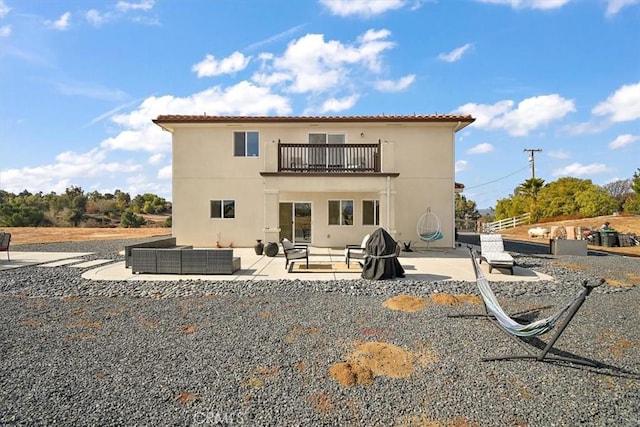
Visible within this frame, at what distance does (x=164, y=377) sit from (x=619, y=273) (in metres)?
11.8

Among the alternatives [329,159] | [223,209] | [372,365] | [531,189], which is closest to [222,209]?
[223,209]

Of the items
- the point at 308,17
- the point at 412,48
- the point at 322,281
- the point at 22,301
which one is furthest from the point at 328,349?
the point at 412,48

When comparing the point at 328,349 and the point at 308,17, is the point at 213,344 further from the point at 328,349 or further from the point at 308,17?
the point at 308,17

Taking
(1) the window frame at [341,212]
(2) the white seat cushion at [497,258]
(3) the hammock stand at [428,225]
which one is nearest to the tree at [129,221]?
(1) the window frame at [341,212]

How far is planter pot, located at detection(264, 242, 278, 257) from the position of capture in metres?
12.4

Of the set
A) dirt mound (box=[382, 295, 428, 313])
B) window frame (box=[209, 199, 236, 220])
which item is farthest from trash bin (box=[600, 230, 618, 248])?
window frame (box=[209, 199, 236, 220])

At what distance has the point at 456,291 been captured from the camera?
294 inches

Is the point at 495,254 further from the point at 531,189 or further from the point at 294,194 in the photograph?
the point at 531,189

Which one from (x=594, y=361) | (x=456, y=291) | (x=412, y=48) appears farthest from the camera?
(x=412, y=48)

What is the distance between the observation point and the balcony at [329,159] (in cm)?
1429

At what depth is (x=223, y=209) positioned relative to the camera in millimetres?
15625

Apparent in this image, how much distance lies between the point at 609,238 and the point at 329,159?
15514 mm

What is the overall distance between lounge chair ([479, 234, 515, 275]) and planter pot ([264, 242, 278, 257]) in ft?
22.4

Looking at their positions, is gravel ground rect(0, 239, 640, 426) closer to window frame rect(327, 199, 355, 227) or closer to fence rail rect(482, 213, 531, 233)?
window frame rect(327, 199, 355, 227)
